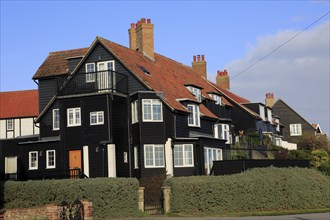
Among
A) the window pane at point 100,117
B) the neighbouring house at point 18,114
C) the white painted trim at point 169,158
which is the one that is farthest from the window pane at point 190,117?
the neighbouring house at point 18,114

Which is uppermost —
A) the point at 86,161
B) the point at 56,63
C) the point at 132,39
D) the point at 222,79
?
the point at 132,39

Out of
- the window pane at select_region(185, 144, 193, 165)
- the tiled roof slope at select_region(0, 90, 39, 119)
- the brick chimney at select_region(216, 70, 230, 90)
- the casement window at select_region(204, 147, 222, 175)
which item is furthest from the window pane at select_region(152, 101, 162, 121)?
the brick chimney at select_region(216, 70, 230, 90)

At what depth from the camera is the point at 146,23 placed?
43938 mm

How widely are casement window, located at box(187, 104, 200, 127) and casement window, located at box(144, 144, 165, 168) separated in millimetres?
4595

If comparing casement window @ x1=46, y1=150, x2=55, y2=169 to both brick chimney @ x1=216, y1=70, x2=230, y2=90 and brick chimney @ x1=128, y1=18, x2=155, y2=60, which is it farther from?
brick chimney @ x1=216, y1=70, x2=230, y2=90

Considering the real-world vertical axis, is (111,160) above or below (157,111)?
below

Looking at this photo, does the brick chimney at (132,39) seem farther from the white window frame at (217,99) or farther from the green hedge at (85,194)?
the green hedge at (85,194)

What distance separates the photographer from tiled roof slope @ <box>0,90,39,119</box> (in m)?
55.2

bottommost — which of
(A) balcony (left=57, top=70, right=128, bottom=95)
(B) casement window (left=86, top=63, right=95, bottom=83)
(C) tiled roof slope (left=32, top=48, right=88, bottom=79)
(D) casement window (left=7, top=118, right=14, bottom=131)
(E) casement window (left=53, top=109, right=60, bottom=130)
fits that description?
(E) casement window (left=53, top=109, right=60, bottom=130)

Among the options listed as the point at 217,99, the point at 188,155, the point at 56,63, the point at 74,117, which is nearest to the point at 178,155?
the point at 188,155

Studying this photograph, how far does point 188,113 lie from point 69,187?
1539 centimetres

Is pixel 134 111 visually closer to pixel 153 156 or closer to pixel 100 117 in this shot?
pixel 100 117

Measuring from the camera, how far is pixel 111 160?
122 feet

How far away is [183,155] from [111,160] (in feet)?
17.5
